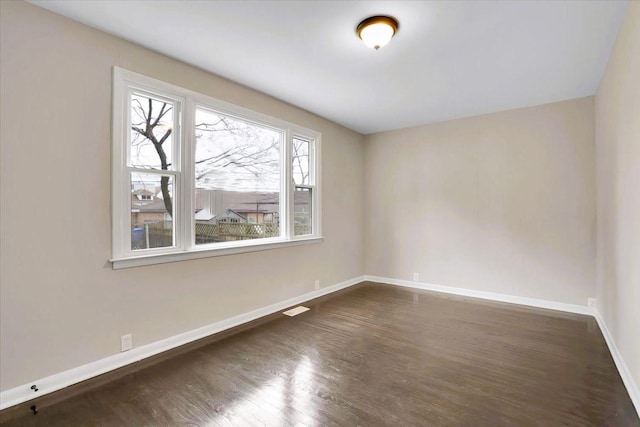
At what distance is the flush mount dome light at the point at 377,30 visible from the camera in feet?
7.24

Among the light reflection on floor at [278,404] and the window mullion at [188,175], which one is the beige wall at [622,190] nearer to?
the light reflection on floor at [278,404]

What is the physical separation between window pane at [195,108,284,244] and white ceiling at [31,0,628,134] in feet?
1.78

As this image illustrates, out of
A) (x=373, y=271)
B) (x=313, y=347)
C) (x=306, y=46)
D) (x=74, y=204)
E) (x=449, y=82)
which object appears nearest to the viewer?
(x=74, y=204)

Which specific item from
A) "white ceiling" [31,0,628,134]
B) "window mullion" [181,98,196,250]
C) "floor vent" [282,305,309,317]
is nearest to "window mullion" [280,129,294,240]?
"white ceiling" [31,0,628,134]

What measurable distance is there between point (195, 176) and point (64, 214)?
3.60ft

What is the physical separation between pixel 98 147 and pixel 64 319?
4.27 ft

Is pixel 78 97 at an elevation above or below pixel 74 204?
above

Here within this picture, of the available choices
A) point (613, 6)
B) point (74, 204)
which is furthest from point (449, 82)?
point (74, 204)

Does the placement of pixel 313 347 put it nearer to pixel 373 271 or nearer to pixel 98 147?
pixel 98 147

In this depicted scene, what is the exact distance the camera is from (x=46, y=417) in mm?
1865

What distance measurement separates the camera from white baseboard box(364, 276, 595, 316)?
12.3ft

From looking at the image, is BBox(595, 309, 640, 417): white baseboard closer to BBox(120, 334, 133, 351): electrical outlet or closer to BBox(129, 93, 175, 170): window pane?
BBox(120, 334, 133, 351): electrical outlet

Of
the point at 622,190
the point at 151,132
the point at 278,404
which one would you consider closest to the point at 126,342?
the point at 278,404

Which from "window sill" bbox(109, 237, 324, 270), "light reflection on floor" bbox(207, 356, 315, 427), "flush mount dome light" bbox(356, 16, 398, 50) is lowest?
"light reflection on floor" bbox(207, 356, 315, 427)
